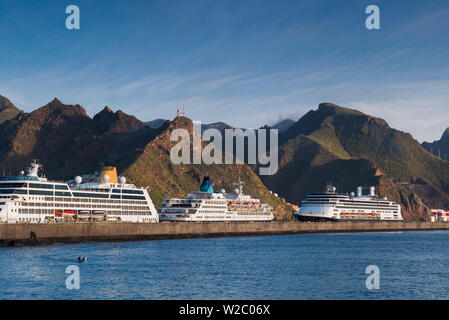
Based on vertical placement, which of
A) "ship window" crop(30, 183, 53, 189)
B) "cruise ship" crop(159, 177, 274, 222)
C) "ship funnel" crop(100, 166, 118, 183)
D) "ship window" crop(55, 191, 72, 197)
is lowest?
"cruise ship" crop(159, 177, 274, 222)

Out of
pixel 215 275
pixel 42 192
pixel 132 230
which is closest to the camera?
pixel 215 275

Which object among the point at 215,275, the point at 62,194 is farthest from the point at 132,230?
the point at 215,275

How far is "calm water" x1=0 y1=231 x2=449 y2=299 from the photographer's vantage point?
4894cm

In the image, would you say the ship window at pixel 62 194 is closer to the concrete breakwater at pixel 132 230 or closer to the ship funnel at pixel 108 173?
the concrete breakwater at pixel 132 230

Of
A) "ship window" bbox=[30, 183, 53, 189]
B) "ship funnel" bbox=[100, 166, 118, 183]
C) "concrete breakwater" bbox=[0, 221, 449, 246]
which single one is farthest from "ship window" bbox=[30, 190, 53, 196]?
"ship funnel" bbox=[100, 166, 118, 183]

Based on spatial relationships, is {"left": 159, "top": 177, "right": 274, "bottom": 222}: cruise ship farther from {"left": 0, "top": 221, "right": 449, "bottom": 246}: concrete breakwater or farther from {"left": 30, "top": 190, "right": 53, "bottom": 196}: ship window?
{"left": 30, "top": 190, "right": 53, "bottom": 196}: ship window

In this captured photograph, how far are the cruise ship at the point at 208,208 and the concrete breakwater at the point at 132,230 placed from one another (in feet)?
17.4

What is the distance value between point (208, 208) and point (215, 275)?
89689 mm

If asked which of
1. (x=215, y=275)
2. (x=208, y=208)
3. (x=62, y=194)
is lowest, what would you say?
A: (x=215, y=275)

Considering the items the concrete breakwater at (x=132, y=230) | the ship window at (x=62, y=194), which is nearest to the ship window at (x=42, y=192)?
the ship window at (x=62, y=194)

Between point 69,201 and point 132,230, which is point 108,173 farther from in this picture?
point 69,201

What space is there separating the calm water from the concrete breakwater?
281 inches

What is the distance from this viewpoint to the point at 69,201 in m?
110
